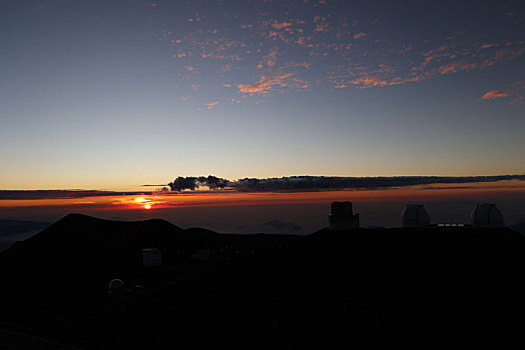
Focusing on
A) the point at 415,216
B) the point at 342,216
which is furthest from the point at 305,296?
the point at 415,216

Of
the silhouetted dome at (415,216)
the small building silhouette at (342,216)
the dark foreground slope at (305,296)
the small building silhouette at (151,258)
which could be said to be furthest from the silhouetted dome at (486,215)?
the small building silhouette at (151,258)

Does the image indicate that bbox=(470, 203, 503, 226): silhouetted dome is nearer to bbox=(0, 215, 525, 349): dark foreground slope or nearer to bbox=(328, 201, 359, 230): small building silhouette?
bbox=(0, 215, 525, 349): dark foreground slope

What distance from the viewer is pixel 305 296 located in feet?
171

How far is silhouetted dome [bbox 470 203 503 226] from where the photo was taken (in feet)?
227

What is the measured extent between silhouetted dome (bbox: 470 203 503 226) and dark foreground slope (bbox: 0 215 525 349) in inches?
194

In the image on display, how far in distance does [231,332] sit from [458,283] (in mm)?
29569

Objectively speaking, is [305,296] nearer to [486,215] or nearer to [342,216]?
[342,216]

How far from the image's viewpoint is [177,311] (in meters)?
49.9

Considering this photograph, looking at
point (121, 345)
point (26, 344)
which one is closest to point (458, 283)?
point (121, 345)

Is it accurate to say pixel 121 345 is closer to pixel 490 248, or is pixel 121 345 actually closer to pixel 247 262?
pixel 247 262

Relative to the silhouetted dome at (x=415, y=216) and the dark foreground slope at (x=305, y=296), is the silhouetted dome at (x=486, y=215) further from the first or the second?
the silhouetted dome at (x=415, y=216)

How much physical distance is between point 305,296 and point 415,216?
118ft

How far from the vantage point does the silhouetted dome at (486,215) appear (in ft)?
227

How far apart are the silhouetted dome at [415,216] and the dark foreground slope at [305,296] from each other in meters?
8.14
